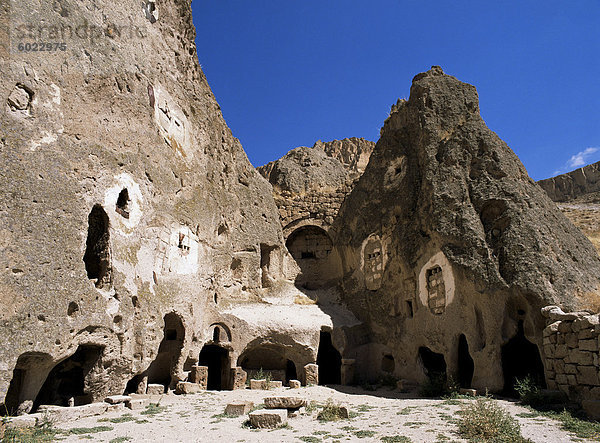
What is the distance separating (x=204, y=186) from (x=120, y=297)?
6.01 meters

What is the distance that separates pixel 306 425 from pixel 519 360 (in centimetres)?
745

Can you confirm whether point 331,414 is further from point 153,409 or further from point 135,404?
point 135,404

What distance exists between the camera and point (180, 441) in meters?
7.41

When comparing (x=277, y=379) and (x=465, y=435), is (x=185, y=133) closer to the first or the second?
(x=277, y=379)

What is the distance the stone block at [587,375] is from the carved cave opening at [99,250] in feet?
34.6

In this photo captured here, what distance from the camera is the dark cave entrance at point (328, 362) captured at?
1866 centimetres

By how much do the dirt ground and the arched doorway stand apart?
1055cm

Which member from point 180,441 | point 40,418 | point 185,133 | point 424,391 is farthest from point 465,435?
point 185,133

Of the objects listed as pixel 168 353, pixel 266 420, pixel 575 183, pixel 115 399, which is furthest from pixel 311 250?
pixel 575 183

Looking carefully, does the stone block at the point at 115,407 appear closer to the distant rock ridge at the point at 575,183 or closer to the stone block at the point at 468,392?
the stone block at the point at 468,392

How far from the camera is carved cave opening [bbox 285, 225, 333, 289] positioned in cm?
2231

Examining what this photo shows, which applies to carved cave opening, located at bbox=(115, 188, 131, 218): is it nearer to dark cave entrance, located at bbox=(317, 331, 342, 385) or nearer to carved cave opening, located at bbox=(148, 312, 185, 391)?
carved cave opening, located at bbox=(148, 312, 185, 391)

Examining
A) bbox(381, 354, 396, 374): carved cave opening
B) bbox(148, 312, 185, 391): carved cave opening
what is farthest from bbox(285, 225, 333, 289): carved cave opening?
bbox(148, 312, 185, 391): carved cave opening

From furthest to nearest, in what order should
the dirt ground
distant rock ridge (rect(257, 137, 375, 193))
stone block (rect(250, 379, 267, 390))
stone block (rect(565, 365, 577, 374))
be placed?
distant rock ridge (rect(257, 137, 375, 193))
stone block (rect(250, 379, 267, 390))
stone block (rect(565, 365, 577, 374))
the dirt ground
